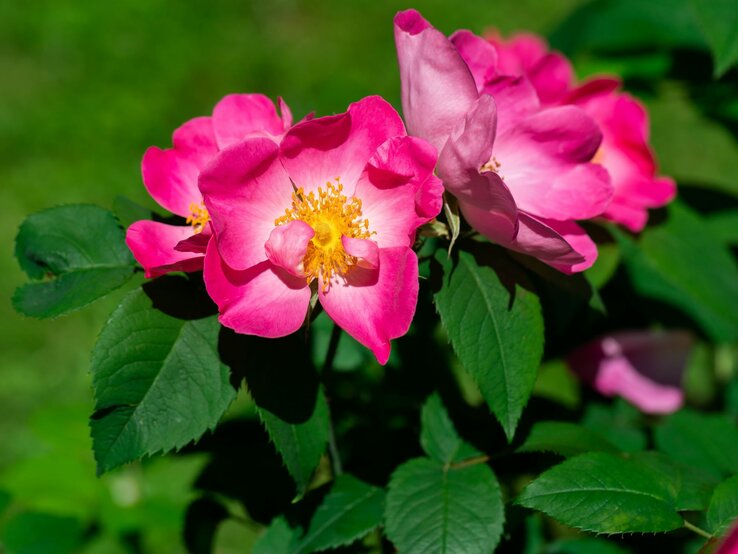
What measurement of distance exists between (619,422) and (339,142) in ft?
2.80

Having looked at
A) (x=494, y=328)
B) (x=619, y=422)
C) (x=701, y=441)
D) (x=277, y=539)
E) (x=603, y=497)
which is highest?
(x=494, y=328)

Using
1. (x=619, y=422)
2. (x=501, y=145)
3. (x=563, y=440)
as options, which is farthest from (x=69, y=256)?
(x=619, y=422)

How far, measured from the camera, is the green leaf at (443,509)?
89 centimetres

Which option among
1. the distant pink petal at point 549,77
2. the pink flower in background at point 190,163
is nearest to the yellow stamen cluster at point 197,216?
the pink flower in background at point 190,163

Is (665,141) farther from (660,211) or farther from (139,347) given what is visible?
(139,347)

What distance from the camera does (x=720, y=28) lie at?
1.17m

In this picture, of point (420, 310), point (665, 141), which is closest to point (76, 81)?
point (665, 141)

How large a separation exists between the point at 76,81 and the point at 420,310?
2.51 meters

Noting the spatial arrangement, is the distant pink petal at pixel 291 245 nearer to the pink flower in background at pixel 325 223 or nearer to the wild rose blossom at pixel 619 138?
the pink flower in background at pixel 325 223

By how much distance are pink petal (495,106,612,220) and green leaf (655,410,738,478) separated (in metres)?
0.51

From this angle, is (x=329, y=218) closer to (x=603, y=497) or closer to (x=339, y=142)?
(x=339, y=142)

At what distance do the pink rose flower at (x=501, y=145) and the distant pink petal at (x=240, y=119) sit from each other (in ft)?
0.47

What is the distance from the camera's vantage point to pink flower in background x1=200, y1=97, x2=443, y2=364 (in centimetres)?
80

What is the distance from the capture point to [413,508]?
94 cm
